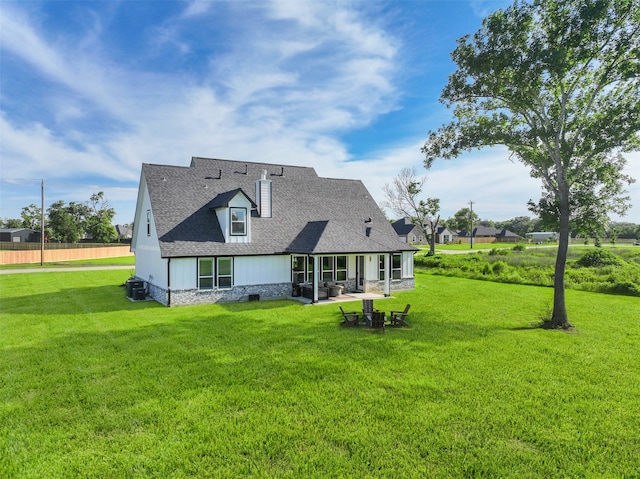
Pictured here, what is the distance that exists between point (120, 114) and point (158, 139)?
3173 millimetres

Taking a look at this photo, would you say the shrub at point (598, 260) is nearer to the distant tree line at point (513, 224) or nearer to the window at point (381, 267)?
the window at point (381, 267)

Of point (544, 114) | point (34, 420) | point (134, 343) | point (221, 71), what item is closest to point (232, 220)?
point (221, 71)

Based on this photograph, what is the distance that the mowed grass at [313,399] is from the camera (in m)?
4.87

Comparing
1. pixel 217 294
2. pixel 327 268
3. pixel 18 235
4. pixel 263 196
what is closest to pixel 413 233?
pixel 327 268

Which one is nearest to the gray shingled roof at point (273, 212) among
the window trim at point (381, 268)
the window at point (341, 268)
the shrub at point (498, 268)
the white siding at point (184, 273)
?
the white siding at point (184, 273)

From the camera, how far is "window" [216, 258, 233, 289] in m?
17.0

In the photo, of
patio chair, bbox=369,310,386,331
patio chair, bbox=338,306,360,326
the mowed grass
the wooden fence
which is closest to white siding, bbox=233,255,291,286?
the mowed grass

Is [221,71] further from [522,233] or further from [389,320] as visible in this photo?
[522,233]

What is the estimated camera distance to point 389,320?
520 inches

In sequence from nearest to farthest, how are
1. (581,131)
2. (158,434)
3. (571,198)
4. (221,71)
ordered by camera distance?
(158,434) < (581,131) < (571,198) < (221,71)

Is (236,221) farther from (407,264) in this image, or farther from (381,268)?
(407,264)

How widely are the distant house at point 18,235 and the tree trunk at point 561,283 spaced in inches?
3218

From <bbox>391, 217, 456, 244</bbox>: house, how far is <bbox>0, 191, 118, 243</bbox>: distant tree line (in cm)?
5798

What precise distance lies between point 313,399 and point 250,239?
12407mm
